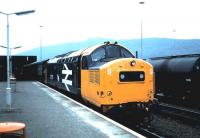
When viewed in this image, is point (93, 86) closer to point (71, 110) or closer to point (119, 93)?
point (119, 93)

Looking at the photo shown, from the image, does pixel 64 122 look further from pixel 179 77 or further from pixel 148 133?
pixel 179 77

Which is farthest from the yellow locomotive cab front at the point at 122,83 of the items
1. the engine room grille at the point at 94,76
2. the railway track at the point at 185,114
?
the railway track at the point at 185,114

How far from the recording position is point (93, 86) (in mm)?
16391

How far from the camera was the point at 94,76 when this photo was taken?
1608 cm

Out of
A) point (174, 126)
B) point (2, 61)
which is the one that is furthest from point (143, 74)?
point (2, 61)

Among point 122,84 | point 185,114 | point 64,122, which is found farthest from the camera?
point 185,114

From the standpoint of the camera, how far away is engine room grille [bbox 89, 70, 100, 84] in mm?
15570

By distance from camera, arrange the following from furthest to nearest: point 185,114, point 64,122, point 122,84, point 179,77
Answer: point 179,77 < point 185,114 < point 122,84 < point 64,122

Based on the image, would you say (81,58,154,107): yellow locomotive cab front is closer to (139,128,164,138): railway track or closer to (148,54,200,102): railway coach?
(139,128,164,138): railway track

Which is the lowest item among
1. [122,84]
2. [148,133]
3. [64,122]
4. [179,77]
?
[148,133]

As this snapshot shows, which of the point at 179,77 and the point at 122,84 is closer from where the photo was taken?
the point at 122,84

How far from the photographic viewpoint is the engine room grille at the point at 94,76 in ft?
51.1

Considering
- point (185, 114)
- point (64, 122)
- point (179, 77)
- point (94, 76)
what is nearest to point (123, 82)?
point (94, 76)

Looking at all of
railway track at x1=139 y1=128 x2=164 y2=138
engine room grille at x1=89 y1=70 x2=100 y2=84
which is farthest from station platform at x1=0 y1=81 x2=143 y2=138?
engine room grille at x1=89 y1=70 x2=100 y2=84
